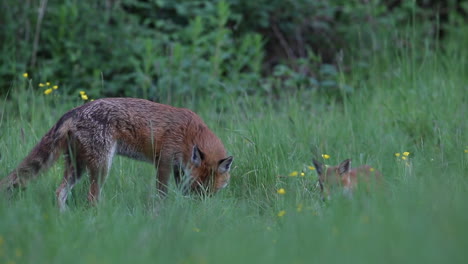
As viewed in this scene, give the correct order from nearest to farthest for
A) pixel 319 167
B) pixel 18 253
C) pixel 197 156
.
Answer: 1. pixel 18 253
2. pixel 319 167
3. pixel 197 156

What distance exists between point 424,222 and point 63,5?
828cm

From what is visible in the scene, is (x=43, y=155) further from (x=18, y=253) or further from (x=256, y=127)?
(x=256, y=127)

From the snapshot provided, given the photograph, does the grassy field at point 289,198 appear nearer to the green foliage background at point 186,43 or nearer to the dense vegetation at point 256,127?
the dense vegetation at point 256,127

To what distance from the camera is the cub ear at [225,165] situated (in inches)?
263

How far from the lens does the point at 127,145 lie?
680 centimetres

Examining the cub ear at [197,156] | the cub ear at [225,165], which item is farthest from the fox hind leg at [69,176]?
the cub ear at [225,165]

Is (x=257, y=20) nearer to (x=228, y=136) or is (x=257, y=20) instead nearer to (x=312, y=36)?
(x=312, y=36)

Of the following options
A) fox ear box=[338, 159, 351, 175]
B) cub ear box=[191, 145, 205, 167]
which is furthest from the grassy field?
cub ear box=[191, 145, 205, 167]

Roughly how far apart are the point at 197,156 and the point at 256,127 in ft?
3.86

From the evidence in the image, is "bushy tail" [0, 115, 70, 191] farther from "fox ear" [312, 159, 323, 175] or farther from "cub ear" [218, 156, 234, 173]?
Answer: "fox ear" [312, 159, 323, 175]

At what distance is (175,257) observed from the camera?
4.43 metres

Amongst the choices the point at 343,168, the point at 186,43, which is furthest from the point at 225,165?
the point at 186,43

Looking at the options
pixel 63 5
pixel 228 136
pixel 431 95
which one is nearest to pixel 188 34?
pixel 63 5

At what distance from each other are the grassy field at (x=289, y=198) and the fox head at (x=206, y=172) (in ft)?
0.56
